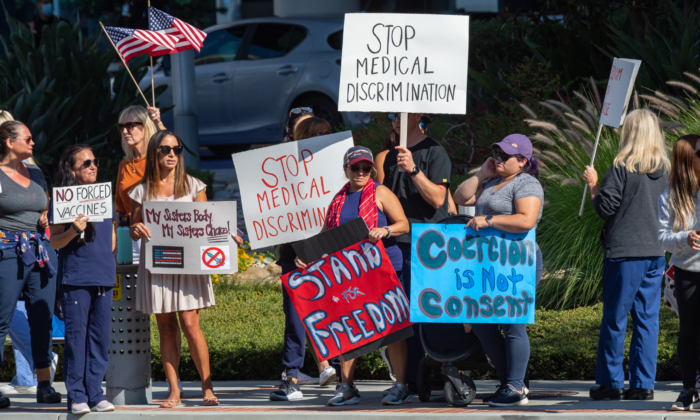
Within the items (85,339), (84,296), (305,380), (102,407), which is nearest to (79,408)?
(102,407)

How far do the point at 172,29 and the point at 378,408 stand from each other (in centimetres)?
376

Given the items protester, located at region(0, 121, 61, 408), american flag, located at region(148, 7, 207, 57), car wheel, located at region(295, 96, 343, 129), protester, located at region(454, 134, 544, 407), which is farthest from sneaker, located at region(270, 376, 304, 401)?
car wheel, located at region(295, 96, 343, 129)

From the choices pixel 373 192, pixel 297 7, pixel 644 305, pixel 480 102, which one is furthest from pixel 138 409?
pixel 297 7

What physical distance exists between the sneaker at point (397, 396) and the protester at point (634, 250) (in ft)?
4.35

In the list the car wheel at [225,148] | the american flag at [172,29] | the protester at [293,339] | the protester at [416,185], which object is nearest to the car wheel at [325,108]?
the car wheel at [225,148]

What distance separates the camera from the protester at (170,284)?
646 centimetres

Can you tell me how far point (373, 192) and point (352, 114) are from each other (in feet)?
25.3

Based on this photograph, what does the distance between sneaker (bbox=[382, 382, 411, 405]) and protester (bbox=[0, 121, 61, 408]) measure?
2.45 m

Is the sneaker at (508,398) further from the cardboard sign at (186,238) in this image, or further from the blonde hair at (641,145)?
the cardboard sign at (186,238)

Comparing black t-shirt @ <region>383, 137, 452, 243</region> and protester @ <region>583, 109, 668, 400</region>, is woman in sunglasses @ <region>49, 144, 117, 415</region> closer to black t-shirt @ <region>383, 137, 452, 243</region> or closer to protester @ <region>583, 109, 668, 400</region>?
black t-shirt @ <region>383, 137, 452, 243</region>

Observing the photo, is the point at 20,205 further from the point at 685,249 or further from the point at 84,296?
the point at 685,249

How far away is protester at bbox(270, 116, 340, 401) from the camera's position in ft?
22.5

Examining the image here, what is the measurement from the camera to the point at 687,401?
5781mm

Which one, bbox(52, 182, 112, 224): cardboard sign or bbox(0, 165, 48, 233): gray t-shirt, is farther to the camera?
bbox(0, 165, 48, 233): gray t-shirt
